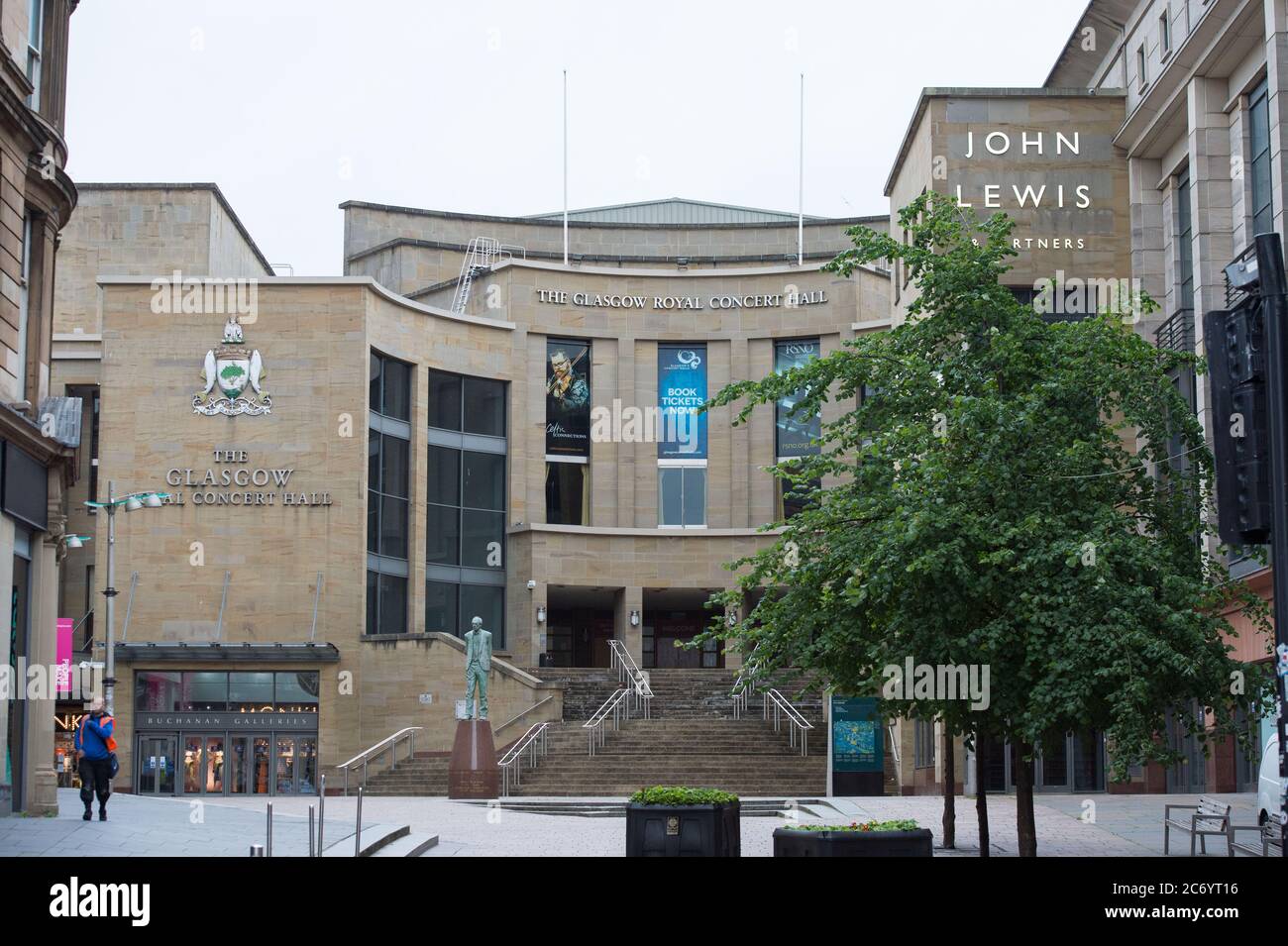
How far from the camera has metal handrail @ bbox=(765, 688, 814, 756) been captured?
137ft

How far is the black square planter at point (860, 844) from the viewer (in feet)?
57.9

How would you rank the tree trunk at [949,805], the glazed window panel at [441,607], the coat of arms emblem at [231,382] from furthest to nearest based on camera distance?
the glazed window panel at [441,607]
the coat of arms emblem at [231,382]
the tree trunk at [949,805]

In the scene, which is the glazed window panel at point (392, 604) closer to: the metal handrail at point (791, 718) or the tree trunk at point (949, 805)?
the metal handrail at point (791, 718)

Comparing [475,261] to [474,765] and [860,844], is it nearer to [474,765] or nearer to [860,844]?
[474,765]

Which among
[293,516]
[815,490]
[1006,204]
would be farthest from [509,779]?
[815,490]

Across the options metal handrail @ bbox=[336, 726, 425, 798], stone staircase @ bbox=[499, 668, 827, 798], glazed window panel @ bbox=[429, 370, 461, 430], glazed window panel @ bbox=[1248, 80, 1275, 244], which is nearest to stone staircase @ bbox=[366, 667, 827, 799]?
stone staircase @ bbox=[499, 668, 827, 798]

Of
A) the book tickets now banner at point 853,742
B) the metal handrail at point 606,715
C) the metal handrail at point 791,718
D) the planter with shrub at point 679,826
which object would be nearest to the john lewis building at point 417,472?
the metal handrail at point 606,715

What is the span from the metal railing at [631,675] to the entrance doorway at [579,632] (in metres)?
1.67

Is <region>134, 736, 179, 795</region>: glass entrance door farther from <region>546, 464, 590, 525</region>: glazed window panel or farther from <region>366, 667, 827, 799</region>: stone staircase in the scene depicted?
<region>546, 464, 590, 525</region>: glazed window panel

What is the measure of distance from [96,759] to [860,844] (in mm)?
12245

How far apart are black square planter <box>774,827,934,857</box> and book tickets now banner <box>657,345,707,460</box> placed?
38992 mm
